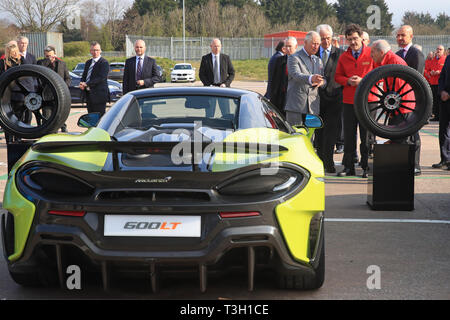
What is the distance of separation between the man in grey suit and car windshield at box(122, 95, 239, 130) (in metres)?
4.01

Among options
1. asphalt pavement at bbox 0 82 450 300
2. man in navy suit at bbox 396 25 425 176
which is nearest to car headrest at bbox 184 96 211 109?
asphalt pavement at bbox 0 82 450 300

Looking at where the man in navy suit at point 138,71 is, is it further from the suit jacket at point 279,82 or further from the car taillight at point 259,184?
the car taillight at point 259,184

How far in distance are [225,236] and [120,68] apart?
36253 millimetres

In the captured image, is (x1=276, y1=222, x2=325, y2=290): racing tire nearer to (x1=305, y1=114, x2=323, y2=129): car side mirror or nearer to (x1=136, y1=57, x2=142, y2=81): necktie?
(x1=305, y1=114, x2=323, y2=129): car side mirror

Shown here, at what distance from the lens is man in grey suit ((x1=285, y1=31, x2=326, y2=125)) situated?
855cm

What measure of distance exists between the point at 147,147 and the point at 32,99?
2590mm

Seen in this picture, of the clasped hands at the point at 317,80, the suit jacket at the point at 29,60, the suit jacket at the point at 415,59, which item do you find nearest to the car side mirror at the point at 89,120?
the clasped hands at the point at 317,80

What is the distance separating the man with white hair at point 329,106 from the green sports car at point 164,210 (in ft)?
16.6

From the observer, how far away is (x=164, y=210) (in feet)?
10.6

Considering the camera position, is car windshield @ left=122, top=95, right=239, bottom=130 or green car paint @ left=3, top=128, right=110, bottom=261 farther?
car windshield @ left=122, top=95, right=239, bottom=130

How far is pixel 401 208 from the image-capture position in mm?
6367

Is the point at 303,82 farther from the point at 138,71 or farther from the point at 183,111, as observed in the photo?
the point at 183,111

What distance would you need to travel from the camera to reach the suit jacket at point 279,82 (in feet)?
31.3
